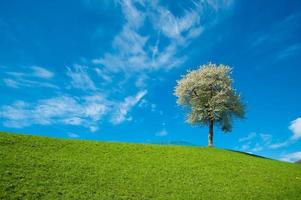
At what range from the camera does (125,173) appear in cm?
3822

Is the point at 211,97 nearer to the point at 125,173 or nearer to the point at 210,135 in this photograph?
the point at 210,135

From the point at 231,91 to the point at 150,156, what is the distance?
34909 mm

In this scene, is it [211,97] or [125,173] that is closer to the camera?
[125,173]

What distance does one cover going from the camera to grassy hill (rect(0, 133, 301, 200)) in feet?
99.8

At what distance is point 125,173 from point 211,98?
42.9 meters

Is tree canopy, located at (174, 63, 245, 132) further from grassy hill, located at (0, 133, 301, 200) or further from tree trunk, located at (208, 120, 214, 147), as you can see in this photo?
grassy hill, located at (0, 133, 301, 200)

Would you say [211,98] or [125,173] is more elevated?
[211,98]

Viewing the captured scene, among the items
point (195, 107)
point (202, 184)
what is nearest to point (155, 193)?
point (202, 184)

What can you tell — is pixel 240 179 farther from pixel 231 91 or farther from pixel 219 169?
pixel 231 91

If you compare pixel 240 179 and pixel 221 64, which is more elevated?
pixel 221 64

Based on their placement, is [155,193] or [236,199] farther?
[236,199]

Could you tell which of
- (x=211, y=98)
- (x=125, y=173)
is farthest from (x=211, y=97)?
(x=125, y=173)

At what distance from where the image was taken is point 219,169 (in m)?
48.2

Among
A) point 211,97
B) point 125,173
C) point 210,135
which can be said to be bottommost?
point 125,173
